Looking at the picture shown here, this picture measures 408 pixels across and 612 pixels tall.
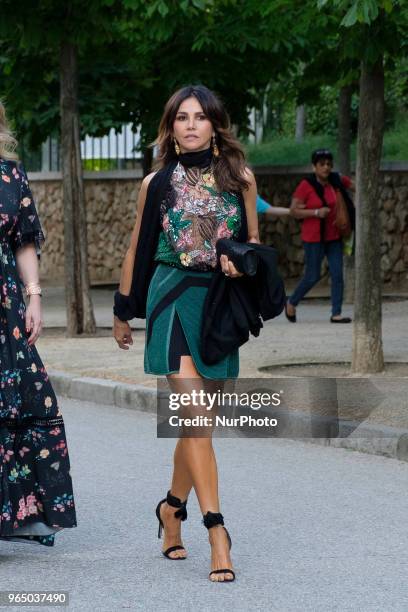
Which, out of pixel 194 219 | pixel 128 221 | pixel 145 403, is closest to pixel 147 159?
pixel 128 221

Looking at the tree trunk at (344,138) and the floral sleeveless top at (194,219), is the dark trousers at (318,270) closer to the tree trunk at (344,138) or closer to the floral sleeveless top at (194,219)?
the tree trunk at (344,138)

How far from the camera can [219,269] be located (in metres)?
5.91

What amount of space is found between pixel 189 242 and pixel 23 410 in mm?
976

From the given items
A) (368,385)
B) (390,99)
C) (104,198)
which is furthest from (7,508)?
(390,99)

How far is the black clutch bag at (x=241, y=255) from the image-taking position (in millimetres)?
5688

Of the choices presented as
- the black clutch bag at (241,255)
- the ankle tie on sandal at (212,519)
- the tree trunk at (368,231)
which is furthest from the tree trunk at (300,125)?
the ankle tie on sandal at (212,519)

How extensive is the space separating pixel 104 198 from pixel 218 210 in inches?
855

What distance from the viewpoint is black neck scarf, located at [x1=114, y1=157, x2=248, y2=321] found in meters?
6.02

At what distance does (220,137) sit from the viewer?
237 inches

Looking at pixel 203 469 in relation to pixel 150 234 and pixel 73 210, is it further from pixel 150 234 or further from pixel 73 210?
pixel 73 210

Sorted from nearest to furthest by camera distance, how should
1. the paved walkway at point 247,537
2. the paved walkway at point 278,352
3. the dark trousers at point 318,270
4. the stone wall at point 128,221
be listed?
the paved walkway at point 247,537 → the paved walkway at point 278,352 → the dark trousers at point 318,270 → the stone wall at point 128,221

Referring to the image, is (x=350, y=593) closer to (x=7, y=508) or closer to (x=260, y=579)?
(x=260, y=579)

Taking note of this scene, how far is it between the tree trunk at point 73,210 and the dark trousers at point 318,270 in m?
2.25

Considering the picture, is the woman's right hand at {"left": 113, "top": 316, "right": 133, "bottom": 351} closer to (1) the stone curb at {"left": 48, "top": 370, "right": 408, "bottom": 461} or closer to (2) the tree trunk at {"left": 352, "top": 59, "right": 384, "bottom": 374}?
(1) the stone curb at {"left": 48, "top": 370, "right": 408, "bottom": 461}
